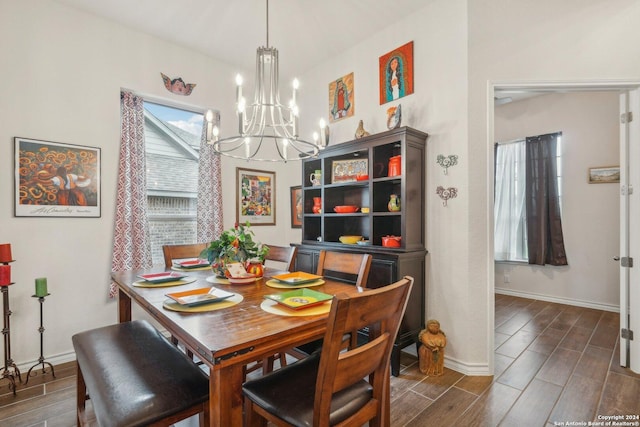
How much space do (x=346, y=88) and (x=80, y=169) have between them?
2796 mm

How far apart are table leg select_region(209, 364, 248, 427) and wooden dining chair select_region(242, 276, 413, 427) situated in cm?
22

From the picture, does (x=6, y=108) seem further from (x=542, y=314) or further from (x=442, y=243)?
(x=542, y=314)

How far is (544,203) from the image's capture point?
4293 mm

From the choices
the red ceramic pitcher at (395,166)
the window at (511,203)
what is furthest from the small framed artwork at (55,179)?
the window at (511,203)

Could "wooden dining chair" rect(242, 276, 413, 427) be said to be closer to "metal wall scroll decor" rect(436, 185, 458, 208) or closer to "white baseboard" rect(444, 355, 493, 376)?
"white baseboard" rect(444, 355, 493, 376)

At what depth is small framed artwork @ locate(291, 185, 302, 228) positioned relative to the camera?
13.4 feet

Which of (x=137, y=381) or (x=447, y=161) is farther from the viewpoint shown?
(x=447, y=161)

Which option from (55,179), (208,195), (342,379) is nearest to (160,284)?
(342,379)

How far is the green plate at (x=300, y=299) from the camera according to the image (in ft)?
4.46

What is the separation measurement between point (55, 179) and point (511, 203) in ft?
18.7

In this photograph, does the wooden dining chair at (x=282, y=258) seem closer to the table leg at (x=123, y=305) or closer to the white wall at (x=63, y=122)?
the table leg at (x=123, y=305)

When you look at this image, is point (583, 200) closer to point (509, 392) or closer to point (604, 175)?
point (604, 175)

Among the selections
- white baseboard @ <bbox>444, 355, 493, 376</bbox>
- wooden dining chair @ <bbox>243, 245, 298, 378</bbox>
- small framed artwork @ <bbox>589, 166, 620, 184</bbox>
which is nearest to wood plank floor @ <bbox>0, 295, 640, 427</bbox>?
white baseboard @ <bbox>444, 355, 493, 376</bbox>

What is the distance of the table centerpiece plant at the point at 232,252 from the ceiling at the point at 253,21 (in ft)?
7.04
